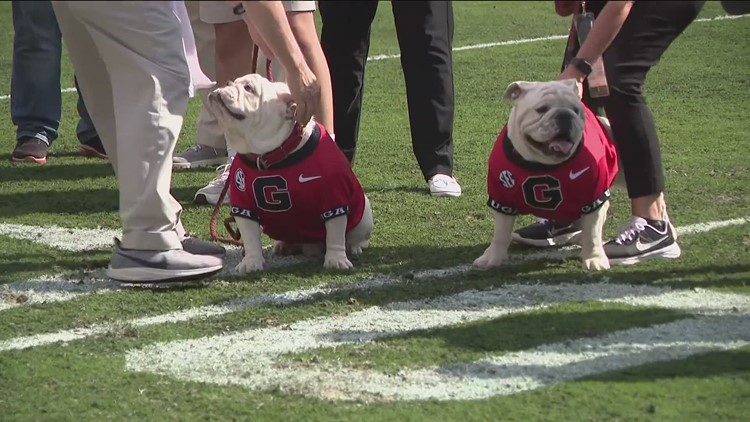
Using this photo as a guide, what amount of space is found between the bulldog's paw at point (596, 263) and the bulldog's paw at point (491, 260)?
0.36 m

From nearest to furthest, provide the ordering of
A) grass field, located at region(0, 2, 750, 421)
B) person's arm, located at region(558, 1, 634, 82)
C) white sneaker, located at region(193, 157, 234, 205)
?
1. grass field, located at region(0, 2, 750, 421)
2. person's arm, located at region(558, 1, 634, 82)
3. white sneaker, located at region(193, 157, 234, 205)

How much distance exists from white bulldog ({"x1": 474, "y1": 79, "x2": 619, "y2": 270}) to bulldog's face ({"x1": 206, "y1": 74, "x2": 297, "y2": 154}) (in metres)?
0.89

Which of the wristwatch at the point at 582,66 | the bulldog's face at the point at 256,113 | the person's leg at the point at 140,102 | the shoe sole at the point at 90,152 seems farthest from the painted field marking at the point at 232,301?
the shoe sole at the point at 90,152

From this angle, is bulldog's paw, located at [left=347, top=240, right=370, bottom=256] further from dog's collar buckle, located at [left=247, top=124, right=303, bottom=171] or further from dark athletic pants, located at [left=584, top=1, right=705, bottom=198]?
dark athletic pants, located at [left=584, top=1, right=705, bottom=198]

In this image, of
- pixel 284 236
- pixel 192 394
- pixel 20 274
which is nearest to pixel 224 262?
pixel 284 236

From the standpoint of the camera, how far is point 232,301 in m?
5.05

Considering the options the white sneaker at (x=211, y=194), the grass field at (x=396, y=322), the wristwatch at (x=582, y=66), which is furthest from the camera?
the white sneaker at (x=211, y=194)

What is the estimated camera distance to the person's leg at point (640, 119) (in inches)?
207

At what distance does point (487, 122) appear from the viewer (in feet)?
28.0

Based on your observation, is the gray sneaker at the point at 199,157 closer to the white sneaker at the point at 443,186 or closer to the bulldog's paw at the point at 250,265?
the white sneaker at the point at 443,186

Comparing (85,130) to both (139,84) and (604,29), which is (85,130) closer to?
(139,84)

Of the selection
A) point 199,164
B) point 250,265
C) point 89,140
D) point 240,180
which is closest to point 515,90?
point 240,180

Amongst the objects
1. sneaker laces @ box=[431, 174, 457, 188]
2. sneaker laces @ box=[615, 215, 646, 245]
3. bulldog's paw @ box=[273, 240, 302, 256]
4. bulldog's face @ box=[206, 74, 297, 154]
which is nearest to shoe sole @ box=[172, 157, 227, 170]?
sneaker laces @ box=[431, 174, 457, 188]

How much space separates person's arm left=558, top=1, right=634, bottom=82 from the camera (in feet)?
16.6
